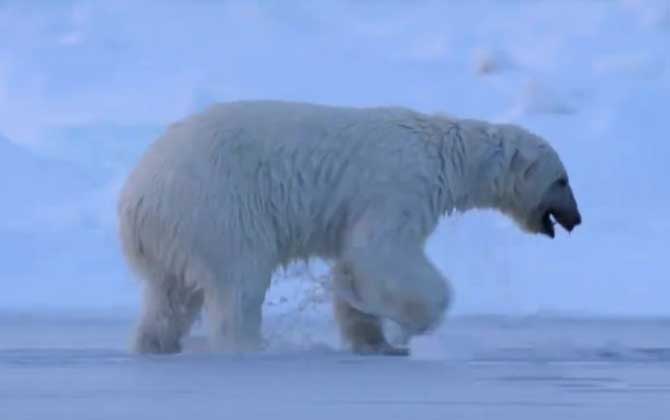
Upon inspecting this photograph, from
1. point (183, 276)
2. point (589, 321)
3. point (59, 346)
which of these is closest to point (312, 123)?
point (183, 276)

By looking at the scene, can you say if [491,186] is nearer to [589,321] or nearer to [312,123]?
[312,123]

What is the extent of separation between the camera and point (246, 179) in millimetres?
8039

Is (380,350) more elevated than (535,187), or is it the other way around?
(535,187)

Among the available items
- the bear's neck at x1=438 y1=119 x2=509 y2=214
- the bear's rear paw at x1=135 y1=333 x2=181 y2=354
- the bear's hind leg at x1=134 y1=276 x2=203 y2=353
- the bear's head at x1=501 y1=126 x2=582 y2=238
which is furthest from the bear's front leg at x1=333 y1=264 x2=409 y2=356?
the bear's head at x1=501 y1=126 x2=582 y2=238

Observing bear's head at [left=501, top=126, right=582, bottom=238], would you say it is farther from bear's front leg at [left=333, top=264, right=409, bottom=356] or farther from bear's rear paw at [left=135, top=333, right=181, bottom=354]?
bear's rear paw at [left=135, top=333, right=181, bottom=354]

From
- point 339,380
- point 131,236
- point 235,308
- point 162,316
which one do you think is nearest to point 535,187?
point 235,308

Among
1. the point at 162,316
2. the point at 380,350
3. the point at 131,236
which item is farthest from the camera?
the point at 380,350

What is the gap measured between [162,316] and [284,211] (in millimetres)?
769

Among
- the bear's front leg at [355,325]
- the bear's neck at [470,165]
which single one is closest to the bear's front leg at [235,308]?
the bear's front leg at [355,325]

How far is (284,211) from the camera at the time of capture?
322 inches

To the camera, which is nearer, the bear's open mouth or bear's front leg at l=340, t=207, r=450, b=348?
bear's front leg at l=340, t=207, r=450, b=348

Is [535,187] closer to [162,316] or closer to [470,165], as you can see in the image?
[470,165]

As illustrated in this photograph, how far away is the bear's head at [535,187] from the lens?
29.4ft

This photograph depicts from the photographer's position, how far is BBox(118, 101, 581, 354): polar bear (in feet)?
26.0
